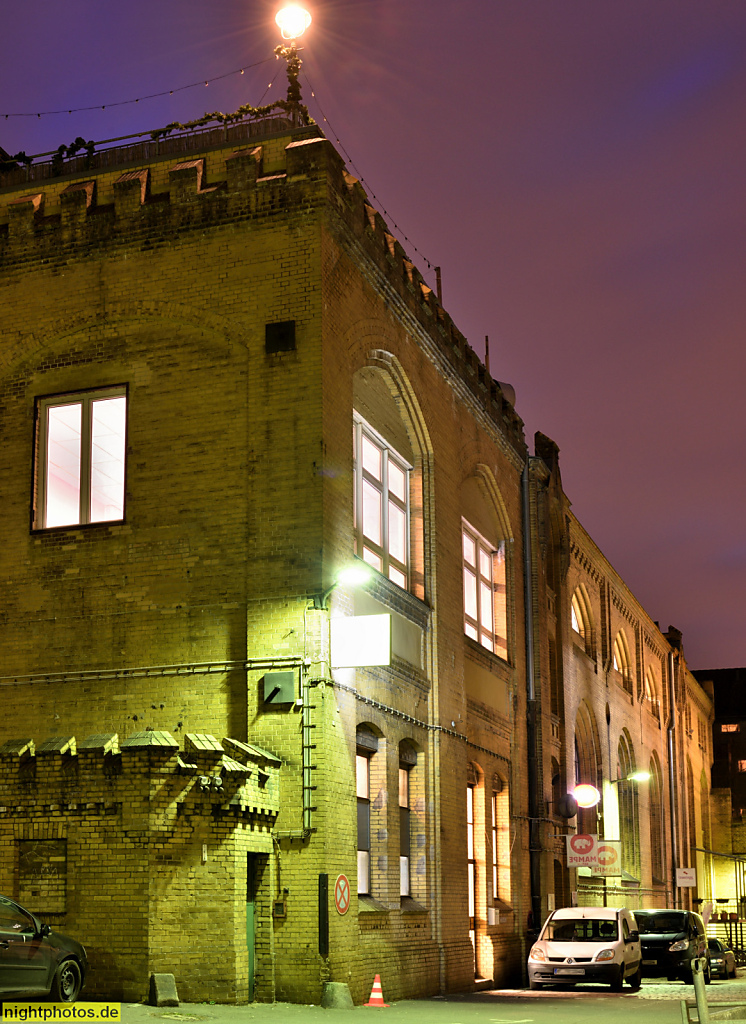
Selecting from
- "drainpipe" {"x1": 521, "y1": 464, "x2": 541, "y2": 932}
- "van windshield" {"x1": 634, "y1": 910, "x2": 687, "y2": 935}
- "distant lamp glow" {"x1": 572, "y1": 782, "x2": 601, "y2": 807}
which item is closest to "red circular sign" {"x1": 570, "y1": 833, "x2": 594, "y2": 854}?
"drainpipe" {"x1": 521, "y1": 464, "x2": 541, "y2": 932}

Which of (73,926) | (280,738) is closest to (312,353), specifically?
(280,738)

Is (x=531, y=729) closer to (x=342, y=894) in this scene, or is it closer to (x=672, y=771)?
(x=342, y=894)

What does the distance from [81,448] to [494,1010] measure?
35.0 ft

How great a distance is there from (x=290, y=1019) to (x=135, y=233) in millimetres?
12229

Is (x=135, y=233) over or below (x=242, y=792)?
over

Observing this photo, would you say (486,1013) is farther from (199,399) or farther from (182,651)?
(199,399)

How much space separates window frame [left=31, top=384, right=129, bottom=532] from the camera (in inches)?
834

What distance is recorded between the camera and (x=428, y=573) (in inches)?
981

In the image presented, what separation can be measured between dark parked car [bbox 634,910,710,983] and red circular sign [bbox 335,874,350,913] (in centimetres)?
1154

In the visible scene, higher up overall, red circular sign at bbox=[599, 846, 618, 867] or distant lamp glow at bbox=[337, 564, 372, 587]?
distant lamp glow at bbox=[337, 564, 372, 587]

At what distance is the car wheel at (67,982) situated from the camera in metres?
14.9

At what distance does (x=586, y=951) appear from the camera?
2519 centimetres

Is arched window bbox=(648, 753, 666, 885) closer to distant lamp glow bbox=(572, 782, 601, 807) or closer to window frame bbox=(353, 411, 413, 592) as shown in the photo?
distant lamp glow bbox=(572, 782, 601, 807)

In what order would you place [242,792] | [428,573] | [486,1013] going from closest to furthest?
[242,792], [486,1013], [428,573]
